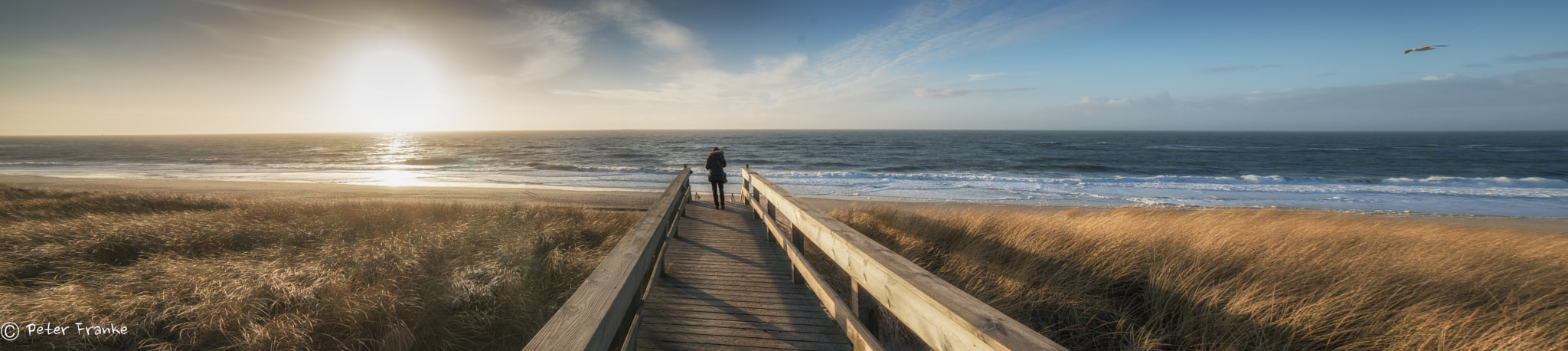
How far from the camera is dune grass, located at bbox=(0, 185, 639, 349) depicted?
3.36m

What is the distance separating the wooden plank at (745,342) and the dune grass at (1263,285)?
67.6 inches

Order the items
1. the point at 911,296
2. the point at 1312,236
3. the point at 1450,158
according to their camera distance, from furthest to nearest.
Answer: the point at 1450,158 < the point at 1312,236 < the point at 911,296

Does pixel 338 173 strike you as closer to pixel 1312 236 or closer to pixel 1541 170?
pixel 1312 236

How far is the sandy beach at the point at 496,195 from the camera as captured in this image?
13.5 m

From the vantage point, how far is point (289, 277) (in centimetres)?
425

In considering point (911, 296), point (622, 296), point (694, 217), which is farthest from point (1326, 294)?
point (694, 217)

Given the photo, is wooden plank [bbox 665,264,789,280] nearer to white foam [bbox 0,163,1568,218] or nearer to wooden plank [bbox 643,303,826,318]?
wooden plank [bbox 643,303,826,318]

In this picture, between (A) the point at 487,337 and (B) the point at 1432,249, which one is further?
(B) the point at 1432,249

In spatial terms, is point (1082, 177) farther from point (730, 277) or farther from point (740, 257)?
point (730, 277)

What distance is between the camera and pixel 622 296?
2.39 metres

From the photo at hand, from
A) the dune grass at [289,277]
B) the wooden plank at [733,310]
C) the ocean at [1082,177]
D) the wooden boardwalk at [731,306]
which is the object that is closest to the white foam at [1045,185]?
the ocean at [1082,177]

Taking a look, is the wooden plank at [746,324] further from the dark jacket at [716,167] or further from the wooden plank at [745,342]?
the dark jacket at [716,167]

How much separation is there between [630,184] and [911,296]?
22.1 metres

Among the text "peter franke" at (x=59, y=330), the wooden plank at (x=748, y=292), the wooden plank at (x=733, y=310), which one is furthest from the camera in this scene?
the wooden plank at (x=748, y=292)
